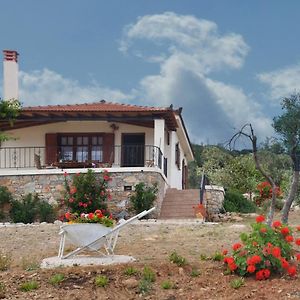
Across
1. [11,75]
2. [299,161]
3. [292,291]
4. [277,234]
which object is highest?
[11,75]

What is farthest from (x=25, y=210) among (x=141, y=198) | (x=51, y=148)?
(x=51, y=148)

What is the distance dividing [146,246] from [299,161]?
11.6ft

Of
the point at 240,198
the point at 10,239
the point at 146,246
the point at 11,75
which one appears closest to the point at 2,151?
the point at 11,75

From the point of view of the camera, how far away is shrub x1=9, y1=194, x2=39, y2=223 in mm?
19188

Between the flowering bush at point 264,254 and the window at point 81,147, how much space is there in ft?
47.7

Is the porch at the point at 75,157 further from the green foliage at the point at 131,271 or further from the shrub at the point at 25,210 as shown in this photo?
the green foliage at the point at 131,271

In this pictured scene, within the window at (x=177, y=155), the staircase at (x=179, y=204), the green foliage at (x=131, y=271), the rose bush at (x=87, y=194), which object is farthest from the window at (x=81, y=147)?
the green foliage at (x=131, y=271)

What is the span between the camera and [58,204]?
2008 cm

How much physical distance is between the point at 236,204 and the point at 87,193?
24.1ft

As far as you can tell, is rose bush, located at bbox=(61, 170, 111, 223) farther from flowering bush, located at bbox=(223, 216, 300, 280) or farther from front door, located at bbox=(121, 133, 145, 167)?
flowering bush, located at bbox=(223, 216, 300, 280)

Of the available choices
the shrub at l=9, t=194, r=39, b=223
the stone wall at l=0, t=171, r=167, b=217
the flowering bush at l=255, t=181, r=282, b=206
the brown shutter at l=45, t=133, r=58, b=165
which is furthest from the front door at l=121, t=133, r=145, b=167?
the flowering bush at l=255, t=181, r=282, b=206

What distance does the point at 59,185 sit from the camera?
2053 cm

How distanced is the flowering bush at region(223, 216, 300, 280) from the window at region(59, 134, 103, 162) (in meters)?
14.5

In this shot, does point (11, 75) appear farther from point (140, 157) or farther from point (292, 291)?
point (292, 291)
